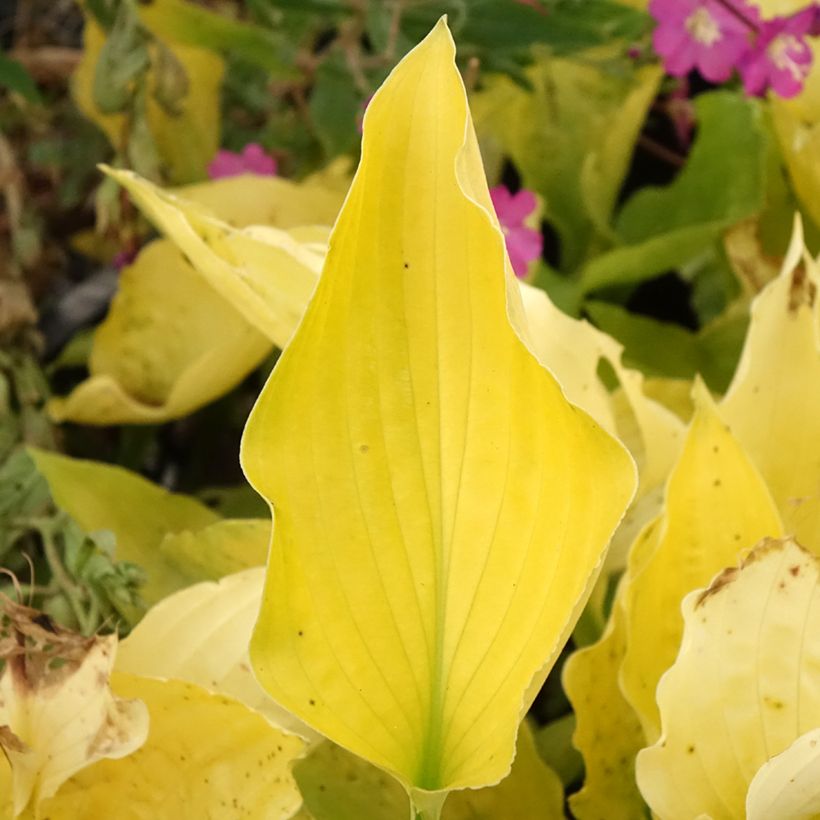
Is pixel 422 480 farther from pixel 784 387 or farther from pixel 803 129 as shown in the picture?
pixel 803 129

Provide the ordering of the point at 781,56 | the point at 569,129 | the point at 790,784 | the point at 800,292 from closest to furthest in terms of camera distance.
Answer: the point at 790,784
the point at 800,292
the point at 781,56
the point at 569,129

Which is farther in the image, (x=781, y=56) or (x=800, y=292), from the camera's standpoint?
(x=781, y=56)

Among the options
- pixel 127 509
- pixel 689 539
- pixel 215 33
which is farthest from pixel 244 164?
pixel 689 539

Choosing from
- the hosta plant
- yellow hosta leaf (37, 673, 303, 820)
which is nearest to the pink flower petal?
the hosta plant

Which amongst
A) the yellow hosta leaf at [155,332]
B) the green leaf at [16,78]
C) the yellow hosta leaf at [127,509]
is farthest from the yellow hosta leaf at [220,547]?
the green leaf at [16,78]

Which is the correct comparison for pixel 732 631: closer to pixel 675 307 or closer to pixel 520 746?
pixel 520 746

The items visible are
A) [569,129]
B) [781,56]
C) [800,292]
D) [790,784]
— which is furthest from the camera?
[569,129]

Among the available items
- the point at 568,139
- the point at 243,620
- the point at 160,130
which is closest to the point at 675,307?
the point at 568,139

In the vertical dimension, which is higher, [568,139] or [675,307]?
[568,139]
